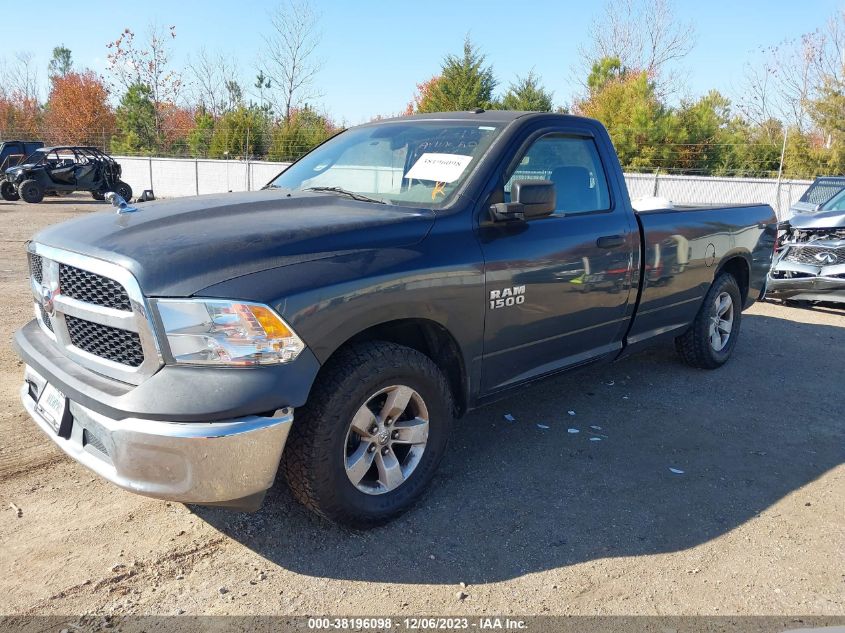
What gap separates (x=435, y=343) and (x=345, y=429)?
2.41 feet

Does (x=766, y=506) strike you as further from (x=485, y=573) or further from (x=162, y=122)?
(x=162, y=122)

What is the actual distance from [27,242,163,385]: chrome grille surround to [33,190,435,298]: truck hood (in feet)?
0.15

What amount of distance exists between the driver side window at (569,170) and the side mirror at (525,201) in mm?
306

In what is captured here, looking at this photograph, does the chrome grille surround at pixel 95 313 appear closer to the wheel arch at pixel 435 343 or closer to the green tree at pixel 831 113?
the wheel arch at pixel 435 343

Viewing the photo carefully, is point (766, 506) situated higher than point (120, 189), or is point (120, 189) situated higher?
point (120, 189)

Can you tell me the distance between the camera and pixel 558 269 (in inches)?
149

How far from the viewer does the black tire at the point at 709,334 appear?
553cm

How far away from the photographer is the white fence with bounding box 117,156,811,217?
1739 centimetres

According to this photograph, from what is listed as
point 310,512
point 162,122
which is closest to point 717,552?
point 310,512

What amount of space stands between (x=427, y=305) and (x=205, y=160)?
84.3ft

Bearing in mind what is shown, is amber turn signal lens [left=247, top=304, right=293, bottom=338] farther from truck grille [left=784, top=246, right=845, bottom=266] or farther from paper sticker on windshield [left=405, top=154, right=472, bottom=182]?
truck grille [left=784, top=246, right=845, bottom=266]

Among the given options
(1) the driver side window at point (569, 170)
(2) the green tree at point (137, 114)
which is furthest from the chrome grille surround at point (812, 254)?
(2) the green tree at point (137, 114)

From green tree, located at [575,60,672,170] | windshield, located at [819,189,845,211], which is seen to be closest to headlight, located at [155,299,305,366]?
windshield, located at [819,189,845,211]

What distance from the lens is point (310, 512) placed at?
10.6 feet
